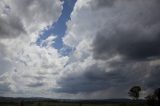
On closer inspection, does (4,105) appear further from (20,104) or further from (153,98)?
(20,104)

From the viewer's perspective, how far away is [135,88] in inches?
3994

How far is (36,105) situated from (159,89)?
18.1m

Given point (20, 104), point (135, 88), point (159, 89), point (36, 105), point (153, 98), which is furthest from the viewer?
point (135, 88)

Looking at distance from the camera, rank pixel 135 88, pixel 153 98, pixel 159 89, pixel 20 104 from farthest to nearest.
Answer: pixel 135 88 < pixel 153 98 < pixel 159 89 < pixel 20 104

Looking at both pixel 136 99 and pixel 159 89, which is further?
pixel 136 99

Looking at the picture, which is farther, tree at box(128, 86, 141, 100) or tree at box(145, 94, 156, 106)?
tree at box(128, 86, 141, 100)

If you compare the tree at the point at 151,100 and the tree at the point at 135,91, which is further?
the tree at the point at 135,91

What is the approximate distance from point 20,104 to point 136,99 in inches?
3007

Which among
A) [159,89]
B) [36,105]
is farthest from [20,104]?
[159,89]

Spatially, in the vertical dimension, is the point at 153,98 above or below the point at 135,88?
below

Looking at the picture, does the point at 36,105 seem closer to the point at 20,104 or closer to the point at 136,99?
the point at 20,104

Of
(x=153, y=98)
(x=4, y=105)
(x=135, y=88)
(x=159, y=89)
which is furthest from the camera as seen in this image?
(x=135, y=88)

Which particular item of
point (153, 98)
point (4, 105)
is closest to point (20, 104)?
point (153, 98)

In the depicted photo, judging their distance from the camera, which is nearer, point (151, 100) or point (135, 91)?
point (151, 100)
